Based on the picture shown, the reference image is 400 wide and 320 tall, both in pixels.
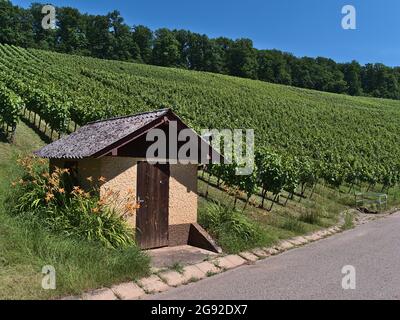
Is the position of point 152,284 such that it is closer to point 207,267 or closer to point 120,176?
point 207,267

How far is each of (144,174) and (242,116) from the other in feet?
110

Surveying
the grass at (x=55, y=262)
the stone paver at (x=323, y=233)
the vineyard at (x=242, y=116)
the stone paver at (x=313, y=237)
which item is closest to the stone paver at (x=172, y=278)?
the grass at (x=55, y=262)

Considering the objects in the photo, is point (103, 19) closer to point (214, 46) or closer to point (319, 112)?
point (214, 46)

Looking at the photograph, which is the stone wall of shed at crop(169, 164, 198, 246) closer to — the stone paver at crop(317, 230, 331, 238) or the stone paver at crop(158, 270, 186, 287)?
the stone paver at crop(158, 270, 186, 287)

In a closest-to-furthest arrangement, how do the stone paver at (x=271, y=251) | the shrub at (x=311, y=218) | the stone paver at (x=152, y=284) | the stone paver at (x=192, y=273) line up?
the stone paver at (x=152, y=284)
the stone paver at (x=192, y=273)
the stone paver at (x=271, y=251)
the shrub at (x=311, y=218)

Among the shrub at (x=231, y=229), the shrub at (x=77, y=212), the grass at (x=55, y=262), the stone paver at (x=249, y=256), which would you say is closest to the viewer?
the grass at (x=55, y=262)

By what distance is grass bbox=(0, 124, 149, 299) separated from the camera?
23.4 ft

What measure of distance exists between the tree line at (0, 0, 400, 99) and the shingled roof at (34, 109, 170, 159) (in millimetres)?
82484

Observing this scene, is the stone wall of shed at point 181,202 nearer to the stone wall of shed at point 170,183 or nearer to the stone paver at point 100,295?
the stone wall of shed at point 170,183

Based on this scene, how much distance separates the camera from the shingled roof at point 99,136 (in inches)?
398

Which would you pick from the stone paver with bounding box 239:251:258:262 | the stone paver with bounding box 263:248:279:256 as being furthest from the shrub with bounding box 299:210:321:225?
the stone paver with bounding box 239:251:258:262

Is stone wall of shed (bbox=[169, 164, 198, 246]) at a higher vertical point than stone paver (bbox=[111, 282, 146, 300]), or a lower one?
higher

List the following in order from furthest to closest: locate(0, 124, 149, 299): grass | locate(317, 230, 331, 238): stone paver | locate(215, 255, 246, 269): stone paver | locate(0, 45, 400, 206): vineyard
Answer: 1. locate(0, 45, 400, 206): vineyard
2. locate(317, 230, 331, 238): stone paver
3. locate(215, 255, 246, 269): stone paver
4. locate(0, 124, 149, 299): grass

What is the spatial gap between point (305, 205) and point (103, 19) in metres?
103
